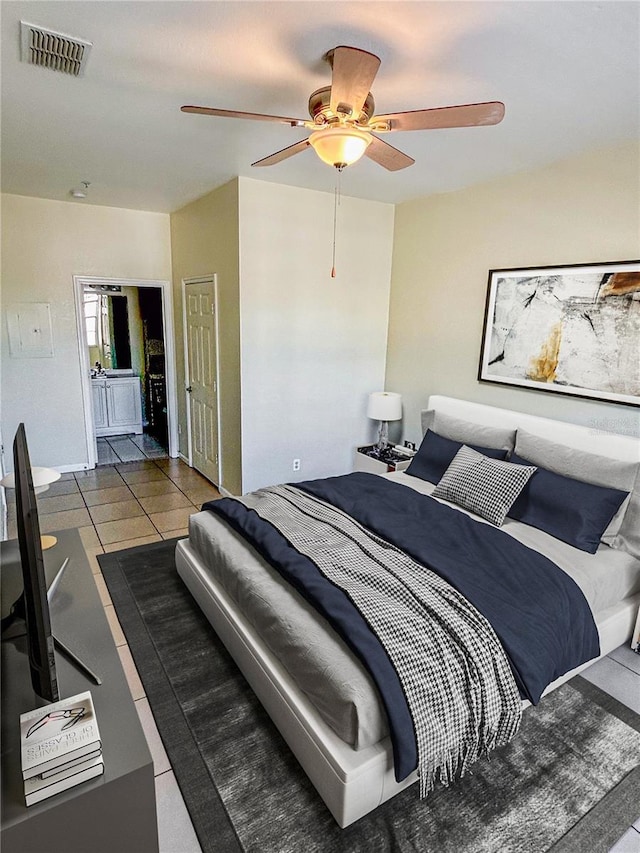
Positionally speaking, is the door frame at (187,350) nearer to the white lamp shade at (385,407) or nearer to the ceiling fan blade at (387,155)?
the white lamp shade at (385,407)

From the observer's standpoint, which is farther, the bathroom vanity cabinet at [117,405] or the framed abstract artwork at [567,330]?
the bathroom vanity cabinet at [117,405]

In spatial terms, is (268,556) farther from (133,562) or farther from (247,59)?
(247,59)

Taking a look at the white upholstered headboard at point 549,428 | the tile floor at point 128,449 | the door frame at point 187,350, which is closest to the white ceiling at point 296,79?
the door frame at point 187,350

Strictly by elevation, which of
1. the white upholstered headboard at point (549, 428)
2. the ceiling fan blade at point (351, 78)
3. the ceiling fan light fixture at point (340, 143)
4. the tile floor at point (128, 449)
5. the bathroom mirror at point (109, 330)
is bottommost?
the tile floor at point (128, 449)

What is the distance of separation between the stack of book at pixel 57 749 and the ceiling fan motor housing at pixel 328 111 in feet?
7.39

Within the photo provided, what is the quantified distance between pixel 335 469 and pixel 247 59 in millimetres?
3554

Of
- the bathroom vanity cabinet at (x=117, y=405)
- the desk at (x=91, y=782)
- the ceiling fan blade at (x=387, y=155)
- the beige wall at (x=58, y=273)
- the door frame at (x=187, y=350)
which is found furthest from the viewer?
the bathroom vanity cabinet at (x=117, y=405)

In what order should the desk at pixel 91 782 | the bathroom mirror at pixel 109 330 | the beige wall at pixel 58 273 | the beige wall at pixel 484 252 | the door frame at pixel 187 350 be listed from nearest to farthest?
the desk at pixel 91 782 < the beige wall at pixel 484 252 < the door frame at pixel 187 350 < the beige wall at pixel 58 273 < the bathroom mirror at pixel 109 330

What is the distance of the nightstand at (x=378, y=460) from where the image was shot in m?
4.23

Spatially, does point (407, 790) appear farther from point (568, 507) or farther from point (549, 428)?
point (549, 428)

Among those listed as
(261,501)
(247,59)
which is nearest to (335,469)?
(261,501)

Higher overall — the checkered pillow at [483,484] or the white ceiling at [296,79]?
the white ceiling at [296,79]

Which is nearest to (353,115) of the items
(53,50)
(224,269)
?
(53,50)

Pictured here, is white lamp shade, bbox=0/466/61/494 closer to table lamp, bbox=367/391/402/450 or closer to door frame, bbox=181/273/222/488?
door frame, bbox=181/273/222/488
